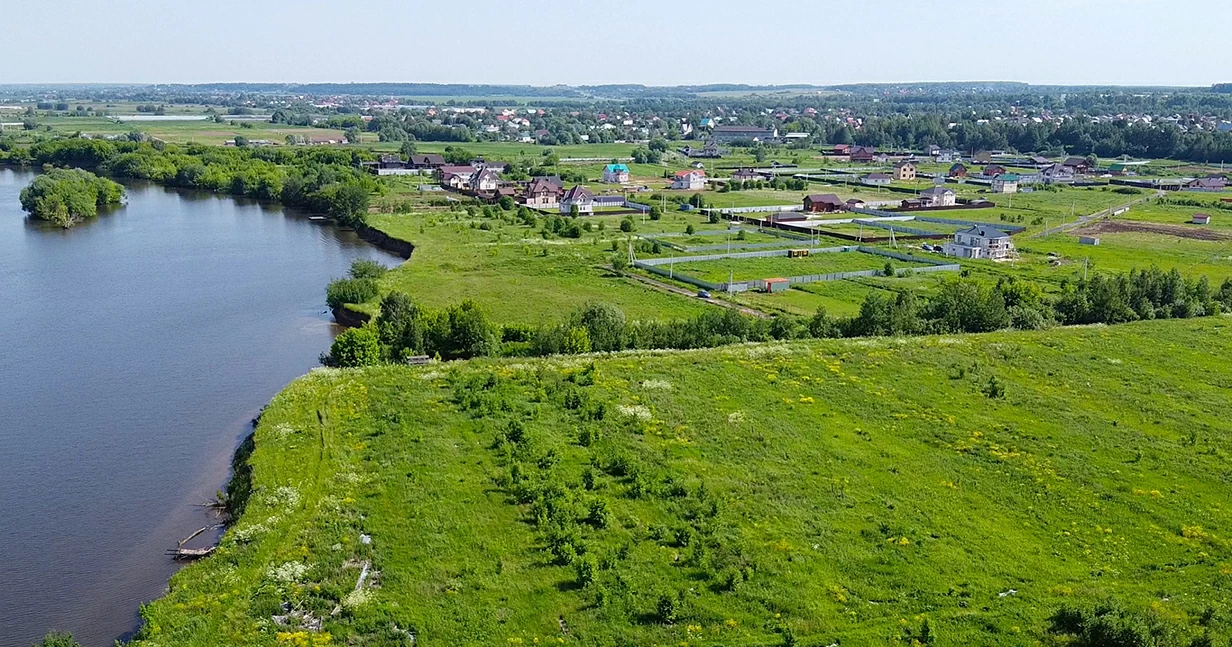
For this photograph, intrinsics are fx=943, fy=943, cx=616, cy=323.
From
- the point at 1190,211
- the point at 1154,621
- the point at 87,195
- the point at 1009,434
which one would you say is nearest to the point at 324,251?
the point at 87,195

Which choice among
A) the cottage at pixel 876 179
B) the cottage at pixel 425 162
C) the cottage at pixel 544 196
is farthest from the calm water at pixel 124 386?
the cottage at pixel 876 179

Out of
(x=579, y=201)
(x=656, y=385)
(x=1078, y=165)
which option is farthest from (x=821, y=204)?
(x=656, y=385)

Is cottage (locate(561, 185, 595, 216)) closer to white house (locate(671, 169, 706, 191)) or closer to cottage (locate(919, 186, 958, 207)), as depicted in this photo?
white house (locate(671, 169, 706, 191))

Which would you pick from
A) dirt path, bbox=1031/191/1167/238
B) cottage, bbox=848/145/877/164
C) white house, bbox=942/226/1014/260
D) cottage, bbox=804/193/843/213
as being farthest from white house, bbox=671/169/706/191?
cottage, bbox=848/145/877/164

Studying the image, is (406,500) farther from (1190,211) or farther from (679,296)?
(1190,211)

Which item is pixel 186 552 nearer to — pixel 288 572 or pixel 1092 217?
pixel 288 572
